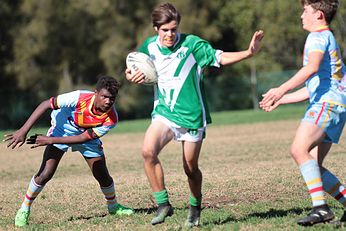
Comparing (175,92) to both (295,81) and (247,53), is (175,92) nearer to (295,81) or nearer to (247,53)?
(247,53)

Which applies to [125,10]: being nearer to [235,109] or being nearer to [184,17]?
[184,17]

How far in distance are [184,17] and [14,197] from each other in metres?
33.2

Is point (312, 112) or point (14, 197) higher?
point (312, 112)

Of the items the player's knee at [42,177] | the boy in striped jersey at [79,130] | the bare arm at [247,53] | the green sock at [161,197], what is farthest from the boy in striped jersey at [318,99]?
the player's knee at [42,177]

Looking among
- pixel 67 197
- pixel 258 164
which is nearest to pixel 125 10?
pixel 258 164

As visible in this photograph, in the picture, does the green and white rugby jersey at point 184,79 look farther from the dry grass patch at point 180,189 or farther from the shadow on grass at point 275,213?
the shadow on grass at point 275,213

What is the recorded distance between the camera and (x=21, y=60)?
4159cm

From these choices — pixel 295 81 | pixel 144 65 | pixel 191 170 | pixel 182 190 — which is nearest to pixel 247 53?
pixel 295 81

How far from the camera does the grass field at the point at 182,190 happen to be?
7.59m

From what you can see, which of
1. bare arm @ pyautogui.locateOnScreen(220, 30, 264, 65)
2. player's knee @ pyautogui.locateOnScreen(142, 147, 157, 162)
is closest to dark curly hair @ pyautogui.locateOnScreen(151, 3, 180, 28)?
bare arm @ pyautogui.locateOnScreen(220, 30, 264, 65)

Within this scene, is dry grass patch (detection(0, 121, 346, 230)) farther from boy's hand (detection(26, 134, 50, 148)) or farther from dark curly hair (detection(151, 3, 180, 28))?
dark curly hair (detection(151, 3, 180, 28))

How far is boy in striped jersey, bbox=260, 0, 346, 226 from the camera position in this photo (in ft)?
21.0

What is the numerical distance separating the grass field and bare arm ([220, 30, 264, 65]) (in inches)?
62.5

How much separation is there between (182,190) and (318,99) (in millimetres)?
→ 3975
